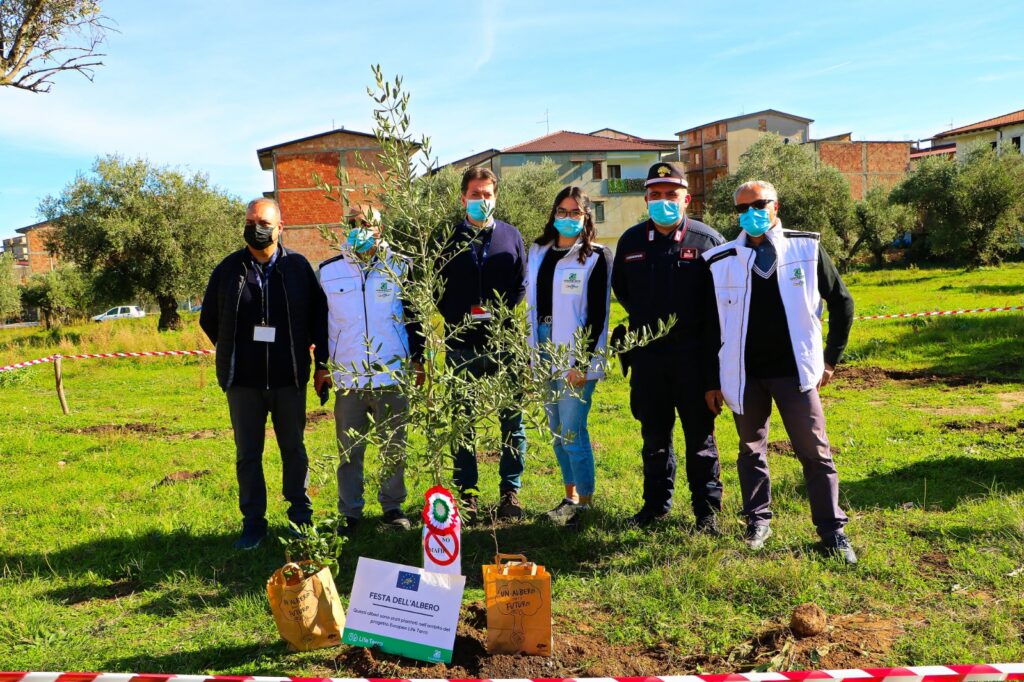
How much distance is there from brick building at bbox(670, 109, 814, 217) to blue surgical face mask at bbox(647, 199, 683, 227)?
59.8 m

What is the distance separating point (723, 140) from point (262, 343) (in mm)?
65217

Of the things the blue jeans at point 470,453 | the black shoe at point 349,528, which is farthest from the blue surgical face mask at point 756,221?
the black shoe at point 349,528

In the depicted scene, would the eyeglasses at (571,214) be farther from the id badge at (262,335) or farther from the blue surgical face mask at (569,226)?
the id badge at (262,335)

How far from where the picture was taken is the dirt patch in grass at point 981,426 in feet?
24.2

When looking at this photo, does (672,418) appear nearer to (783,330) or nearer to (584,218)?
(783,330)

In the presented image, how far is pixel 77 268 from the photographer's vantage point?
2923 cm

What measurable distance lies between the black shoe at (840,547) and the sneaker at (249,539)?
373 centimetres

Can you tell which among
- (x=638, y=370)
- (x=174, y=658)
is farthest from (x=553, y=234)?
(x=174, y=658)

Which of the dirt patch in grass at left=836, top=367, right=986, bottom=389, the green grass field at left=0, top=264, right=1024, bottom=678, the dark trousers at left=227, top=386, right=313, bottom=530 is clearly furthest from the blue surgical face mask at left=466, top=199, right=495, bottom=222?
the dirt patch in grass at left=836, top=367, right=986, bottom=389

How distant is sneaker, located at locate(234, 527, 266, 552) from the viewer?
5.14 metres

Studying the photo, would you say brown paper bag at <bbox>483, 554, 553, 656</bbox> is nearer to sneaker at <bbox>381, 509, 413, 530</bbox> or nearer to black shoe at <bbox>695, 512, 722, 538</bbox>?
black shoe at <bbox>695, 512, 722, 538</bbox>

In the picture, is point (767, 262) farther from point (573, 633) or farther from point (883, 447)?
point (883, 447)

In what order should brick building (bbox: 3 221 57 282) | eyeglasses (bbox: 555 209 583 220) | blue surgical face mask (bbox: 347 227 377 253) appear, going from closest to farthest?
blue surgical face mask (bbox: 347 227 377 253) < eyeglasses (bbox: 555 209 583 220) < brick building (bbox: 3 221 57 282)

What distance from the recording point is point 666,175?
483 centimetres
